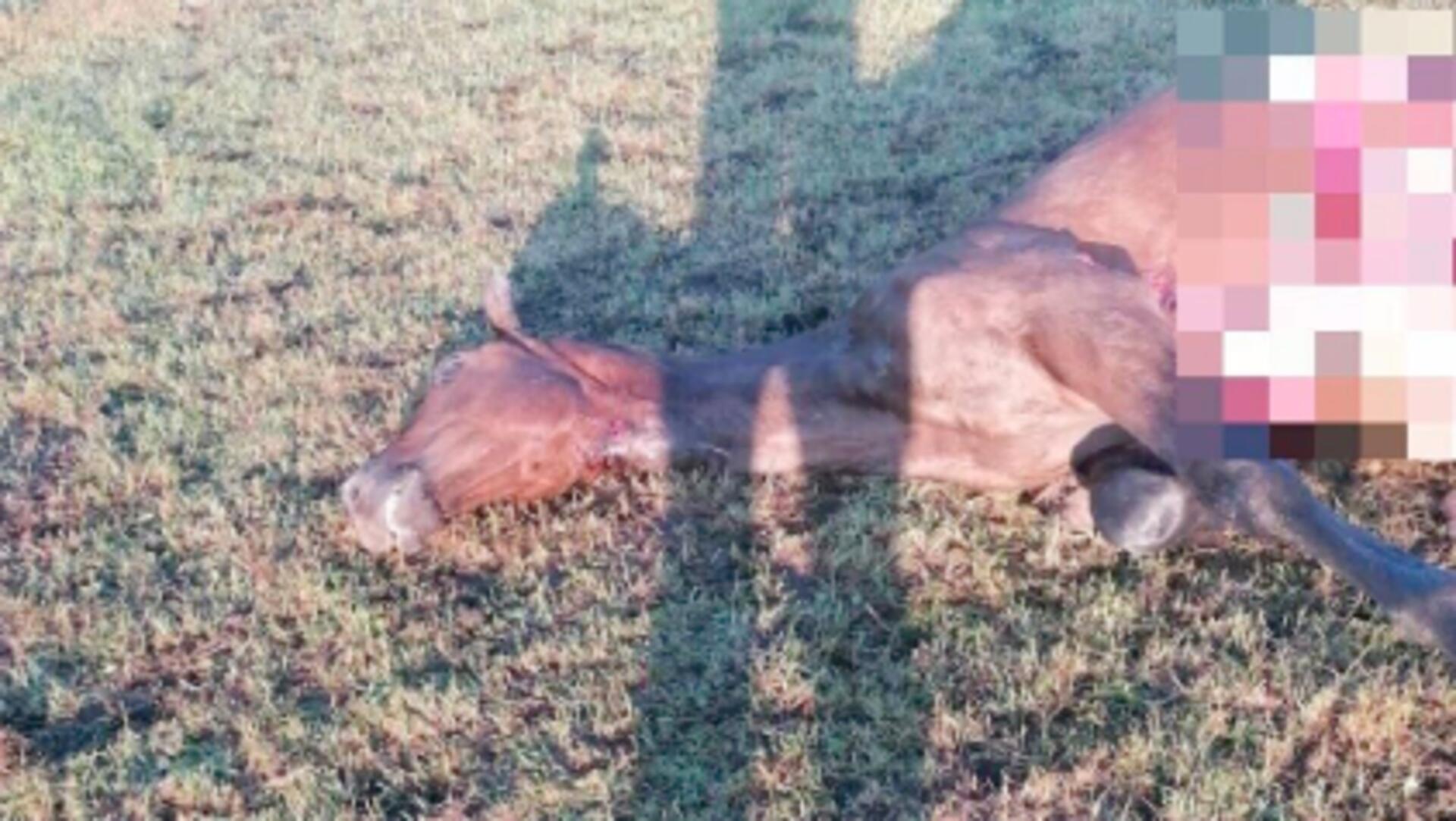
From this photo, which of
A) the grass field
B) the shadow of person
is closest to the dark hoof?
the grass field

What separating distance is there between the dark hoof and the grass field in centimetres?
13

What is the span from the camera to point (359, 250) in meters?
6.62

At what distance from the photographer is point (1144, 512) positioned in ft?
12.3

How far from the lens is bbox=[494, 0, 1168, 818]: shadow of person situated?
330cm

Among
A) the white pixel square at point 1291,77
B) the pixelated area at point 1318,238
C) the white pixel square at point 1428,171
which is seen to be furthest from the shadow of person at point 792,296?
the white pixel square at point 1428,171

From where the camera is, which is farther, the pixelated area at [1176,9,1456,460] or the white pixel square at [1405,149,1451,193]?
the white pixel square at [1405,149,1451,193]

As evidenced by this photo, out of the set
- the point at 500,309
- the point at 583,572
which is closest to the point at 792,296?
the point at 500,309

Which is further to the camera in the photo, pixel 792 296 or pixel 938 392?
pixel 792 296

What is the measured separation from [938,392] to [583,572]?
1.12m

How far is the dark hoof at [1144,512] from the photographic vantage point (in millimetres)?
3715

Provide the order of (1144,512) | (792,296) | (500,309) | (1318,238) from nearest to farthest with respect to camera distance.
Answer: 1. (1144,512)
2. (1318,238)
3. (500,309)
4. (792,296)

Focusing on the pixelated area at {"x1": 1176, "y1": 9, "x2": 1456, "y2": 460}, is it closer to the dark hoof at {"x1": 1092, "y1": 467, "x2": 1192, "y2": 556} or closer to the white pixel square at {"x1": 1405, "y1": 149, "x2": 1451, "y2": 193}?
the white pixel square at {"x1": 1405, "y1": 149, "x2": 1451, "y2": 193}

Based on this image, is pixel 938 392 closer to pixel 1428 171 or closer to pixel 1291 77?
pixel 1291 77

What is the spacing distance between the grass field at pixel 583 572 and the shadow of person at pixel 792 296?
0.6 inches
